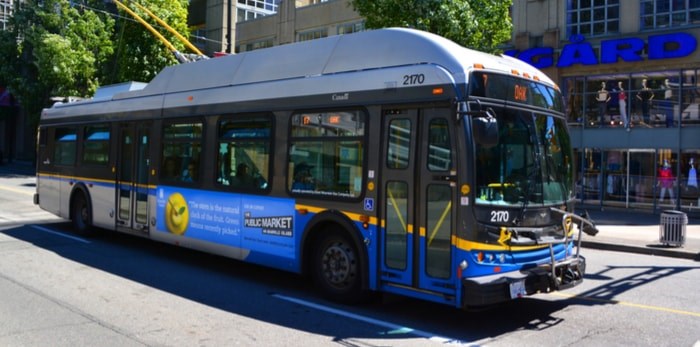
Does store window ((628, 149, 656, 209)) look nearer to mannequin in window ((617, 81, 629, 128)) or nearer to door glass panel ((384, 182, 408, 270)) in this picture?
mannequin in window ((617, 81, 629, 128))

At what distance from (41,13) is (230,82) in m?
31.9

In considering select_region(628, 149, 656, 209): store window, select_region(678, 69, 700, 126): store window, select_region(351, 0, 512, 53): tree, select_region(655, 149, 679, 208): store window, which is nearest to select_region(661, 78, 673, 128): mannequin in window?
select_region(678, 69, 700, 126): store window

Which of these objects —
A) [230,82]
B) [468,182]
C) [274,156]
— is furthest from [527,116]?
[230,82]

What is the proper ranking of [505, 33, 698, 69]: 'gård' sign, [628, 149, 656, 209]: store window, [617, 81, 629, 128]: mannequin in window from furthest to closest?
1. [617, 81, 629, 128]: mannequin in window
2. [628, 149, 656, 209]: store window
3. [505, 33, 698, 69]: 'gård' sign

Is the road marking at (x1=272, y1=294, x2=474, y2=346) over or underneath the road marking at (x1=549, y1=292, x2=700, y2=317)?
underneath

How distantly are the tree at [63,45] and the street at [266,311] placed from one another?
2680cm

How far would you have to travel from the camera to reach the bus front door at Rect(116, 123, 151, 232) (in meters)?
11.1

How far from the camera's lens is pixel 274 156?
331 inches

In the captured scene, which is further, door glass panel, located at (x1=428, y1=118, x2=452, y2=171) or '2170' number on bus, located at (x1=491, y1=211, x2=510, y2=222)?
door glass panel, located at (x1=428, y1=118, x2=452, y2=171)

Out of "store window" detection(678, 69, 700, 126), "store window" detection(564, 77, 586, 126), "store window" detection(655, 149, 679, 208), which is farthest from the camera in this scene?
"store window" detection(564, 77, 586, 126)

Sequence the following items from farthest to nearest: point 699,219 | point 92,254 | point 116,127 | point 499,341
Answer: point 699,219, point 116,127, point 92,254, point 499,341

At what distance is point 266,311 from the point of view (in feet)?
23.7

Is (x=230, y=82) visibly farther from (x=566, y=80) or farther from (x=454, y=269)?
(x=566, y=80)

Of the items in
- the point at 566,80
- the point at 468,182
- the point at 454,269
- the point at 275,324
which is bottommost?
the point at 275,324
